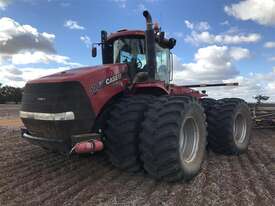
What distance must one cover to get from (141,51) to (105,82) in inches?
56.0

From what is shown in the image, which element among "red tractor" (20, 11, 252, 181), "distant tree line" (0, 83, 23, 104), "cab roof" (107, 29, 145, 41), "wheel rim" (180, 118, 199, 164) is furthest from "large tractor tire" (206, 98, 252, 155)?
"distant tree line" (0, 83, 23, 104)

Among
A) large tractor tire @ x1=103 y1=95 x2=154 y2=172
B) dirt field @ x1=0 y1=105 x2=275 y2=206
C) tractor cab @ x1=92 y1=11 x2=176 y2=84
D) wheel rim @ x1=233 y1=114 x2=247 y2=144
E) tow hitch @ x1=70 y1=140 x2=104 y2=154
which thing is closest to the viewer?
dirt field @ x1=0 y1=105 x2=275 y2=206

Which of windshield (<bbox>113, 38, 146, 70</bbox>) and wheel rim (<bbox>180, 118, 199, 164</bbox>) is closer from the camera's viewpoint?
wheel rim (<bbox>180, 118, 199, 164</bbox>)

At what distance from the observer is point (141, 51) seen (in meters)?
7.32

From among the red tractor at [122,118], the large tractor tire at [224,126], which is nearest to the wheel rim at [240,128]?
the large tractor tire at [224,126]

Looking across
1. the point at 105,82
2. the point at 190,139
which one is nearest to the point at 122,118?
the point at 105,82

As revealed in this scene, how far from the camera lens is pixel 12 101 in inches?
2041

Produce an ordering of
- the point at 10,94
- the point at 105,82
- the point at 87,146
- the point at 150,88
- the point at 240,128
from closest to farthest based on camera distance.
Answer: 1. the point at 87,146
2. the point at 105,82
3. the point at 150,88
4. the point at 240,128
5. the point at 10,94

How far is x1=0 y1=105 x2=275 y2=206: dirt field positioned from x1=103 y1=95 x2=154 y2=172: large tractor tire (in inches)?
14.6

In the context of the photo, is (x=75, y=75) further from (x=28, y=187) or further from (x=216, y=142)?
(x=216, y=142)

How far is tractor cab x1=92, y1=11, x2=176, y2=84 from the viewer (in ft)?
22.8

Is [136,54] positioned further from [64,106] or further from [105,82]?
[64,106]

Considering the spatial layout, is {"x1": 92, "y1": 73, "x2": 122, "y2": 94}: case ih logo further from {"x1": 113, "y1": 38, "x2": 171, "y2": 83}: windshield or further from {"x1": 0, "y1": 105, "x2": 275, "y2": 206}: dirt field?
{"x1": 0, "y1": 105, "x2": 275, "y2": 206}: dirt field

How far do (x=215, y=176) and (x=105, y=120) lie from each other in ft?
7.06
